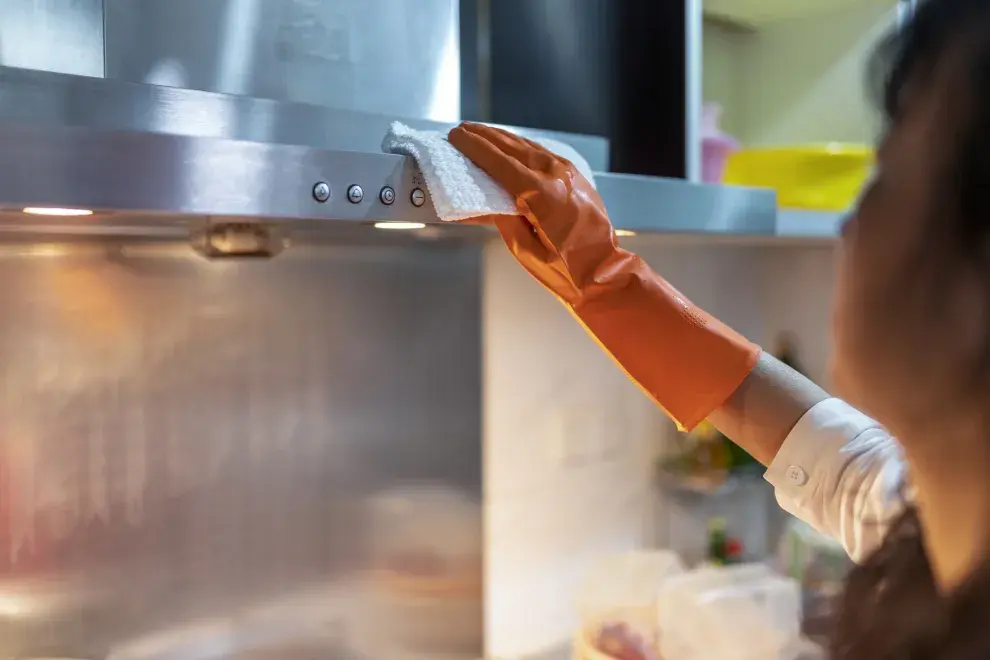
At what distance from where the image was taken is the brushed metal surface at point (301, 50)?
682 mm

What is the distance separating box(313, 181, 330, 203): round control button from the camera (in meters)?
0.56

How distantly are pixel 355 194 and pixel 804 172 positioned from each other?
73 centimetres

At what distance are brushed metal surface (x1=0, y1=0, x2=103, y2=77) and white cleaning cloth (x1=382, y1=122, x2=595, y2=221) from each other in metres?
0.23

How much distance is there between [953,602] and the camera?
18.2 inches

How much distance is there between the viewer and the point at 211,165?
1.69ft

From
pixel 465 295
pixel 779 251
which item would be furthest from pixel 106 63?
pixel 779 251

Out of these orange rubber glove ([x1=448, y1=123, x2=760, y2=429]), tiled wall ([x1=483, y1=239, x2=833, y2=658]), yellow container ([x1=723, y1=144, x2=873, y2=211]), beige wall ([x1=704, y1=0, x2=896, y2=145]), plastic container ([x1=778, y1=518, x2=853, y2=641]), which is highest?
beige wall ([x1=704, y1=0, x2=896, y2=145])

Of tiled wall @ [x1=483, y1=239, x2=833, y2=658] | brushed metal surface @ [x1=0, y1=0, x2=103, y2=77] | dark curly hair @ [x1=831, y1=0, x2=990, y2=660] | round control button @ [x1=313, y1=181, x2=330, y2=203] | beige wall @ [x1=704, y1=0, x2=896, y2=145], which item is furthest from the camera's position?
beige wall @ [x1=704, y1=0, x2=896, y2=145]

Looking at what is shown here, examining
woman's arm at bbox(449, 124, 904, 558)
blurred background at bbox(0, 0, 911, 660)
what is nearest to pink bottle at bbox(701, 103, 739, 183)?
blurred background at bbox(0, 0, 911, 660)

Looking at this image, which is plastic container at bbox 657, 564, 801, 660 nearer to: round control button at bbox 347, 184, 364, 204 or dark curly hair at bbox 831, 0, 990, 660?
dark curly hair at bbox 831, 0, 990, 660

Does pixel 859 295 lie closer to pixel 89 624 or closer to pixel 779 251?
pixel 89 624

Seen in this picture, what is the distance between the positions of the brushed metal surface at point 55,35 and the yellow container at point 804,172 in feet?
2.42

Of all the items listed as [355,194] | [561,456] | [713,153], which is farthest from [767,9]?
[355,194]

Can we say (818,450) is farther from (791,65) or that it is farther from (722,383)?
(791,65)
